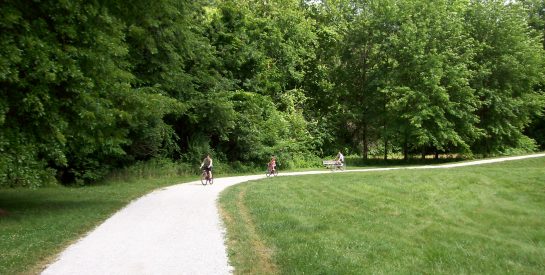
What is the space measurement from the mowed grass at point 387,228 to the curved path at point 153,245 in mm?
460

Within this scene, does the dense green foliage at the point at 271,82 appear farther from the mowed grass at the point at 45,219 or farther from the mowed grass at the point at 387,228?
the mowed grass at the point at 387,228

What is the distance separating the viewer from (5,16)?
1077 cm

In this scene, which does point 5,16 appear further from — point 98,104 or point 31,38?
point 98,104

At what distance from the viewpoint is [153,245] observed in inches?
368

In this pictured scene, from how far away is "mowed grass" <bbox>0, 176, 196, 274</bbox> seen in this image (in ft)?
27.5

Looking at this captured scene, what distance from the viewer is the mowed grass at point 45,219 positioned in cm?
838

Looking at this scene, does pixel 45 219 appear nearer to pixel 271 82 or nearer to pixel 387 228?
pixel 387 228

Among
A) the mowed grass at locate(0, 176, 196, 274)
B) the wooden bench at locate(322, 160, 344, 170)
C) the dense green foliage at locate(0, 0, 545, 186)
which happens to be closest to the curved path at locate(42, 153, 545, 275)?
the mowed grass at locate(0, 176, 196, 274)

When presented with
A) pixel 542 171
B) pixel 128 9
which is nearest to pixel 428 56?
pixel 542 171

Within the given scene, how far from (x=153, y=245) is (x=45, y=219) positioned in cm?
445

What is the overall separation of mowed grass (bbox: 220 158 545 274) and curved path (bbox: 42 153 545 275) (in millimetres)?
460

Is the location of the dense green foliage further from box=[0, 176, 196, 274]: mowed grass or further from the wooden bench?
the wooden bench

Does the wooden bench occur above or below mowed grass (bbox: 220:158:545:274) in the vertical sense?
above

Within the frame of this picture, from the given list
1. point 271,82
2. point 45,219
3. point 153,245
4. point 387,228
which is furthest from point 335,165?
point 153,245
